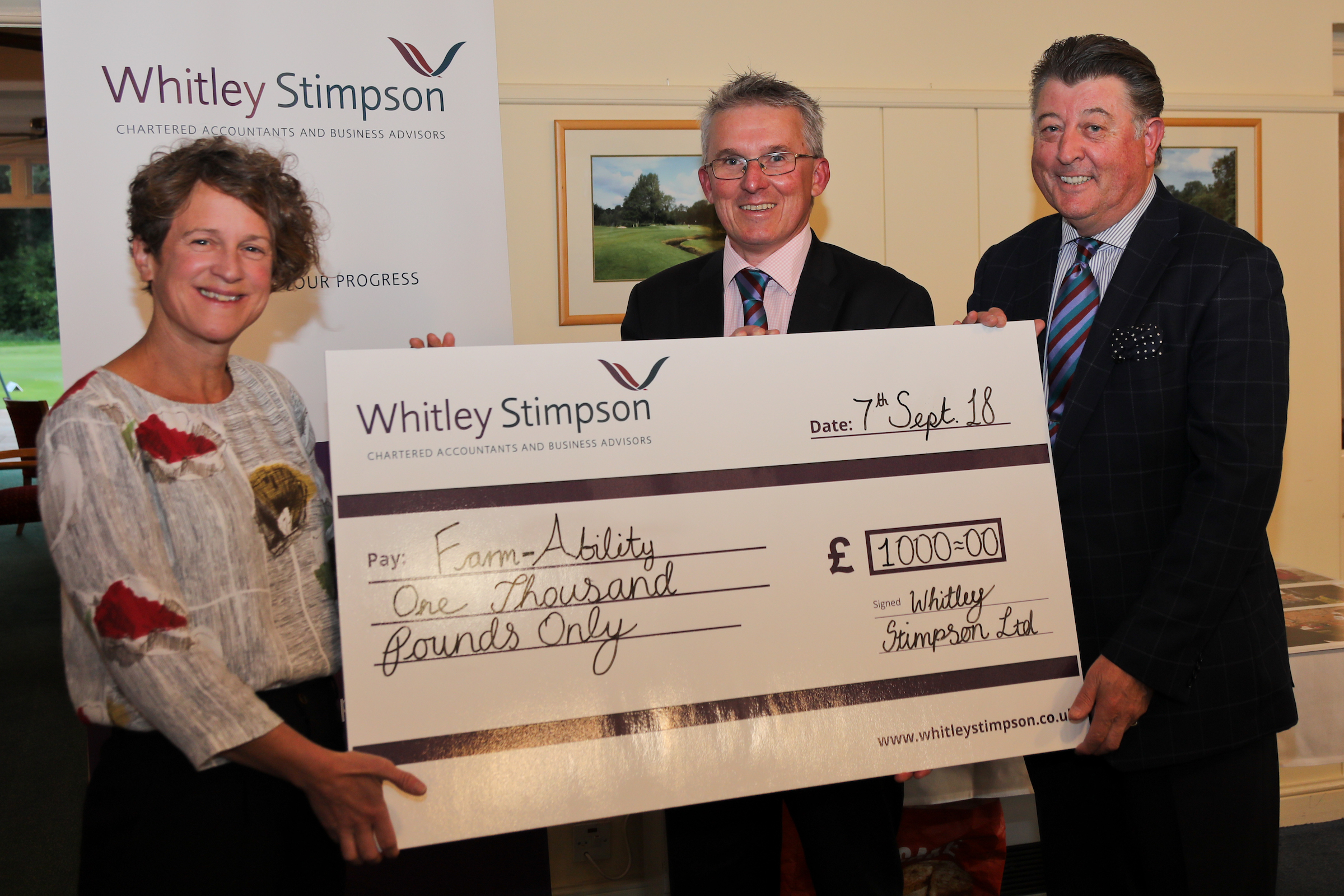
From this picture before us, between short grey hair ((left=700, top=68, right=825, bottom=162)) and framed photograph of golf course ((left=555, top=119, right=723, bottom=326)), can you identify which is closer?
short grey hair ((left=700, top=68, right=825, bottom=162))

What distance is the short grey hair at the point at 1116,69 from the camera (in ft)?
5.33

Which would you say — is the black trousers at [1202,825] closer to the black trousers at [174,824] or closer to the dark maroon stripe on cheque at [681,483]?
the dark maroon stripe on cheque at [681,483]

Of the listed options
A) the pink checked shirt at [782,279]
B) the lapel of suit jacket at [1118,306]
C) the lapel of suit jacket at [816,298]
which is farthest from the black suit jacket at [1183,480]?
the pink checked shirt at [782,279]

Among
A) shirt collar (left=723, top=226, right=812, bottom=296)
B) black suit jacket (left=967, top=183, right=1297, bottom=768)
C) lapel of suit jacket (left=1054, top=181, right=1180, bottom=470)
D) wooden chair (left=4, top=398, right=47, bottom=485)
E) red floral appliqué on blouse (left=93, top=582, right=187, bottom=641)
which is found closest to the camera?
red floral appliqué on blouse (left=93, top=582, right=187, bottom=641)

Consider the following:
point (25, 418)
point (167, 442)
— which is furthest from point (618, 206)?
point (25, 418)

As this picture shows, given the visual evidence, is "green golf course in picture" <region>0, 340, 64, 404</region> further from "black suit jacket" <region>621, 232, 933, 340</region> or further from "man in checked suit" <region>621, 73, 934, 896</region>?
"man in checked suit" <region>621, 73, 934, 896</region>

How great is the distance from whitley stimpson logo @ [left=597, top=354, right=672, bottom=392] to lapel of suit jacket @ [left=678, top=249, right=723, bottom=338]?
461 mm

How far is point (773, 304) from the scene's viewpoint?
76.7 inches

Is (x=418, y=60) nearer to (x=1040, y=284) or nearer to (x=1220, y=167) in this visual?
(x=1040, y=284)

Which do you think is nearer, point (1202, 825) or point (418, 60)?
point (1202, 825)

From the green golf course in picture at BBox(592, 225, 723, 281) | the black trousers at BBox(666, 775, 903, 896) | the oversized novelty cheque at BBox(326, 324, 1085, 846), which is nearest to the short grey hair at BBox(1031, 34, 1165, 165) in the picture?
the oversized novelty cheque at BBox(326, 324, 1085, 846)

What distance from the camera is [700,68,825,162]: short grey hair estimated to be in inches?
73.8

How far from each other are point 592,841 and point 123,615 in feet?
6.41

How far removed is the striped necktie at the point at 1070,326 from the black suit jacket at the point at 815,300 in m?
0.25
